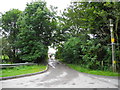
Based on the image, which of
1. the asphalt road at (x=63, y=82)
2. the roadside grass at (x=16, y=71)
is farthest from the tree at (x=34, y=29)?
the asphalt road at (x=63, y=82)

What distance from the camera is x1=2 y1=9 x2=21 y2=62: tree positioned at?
26.7 m

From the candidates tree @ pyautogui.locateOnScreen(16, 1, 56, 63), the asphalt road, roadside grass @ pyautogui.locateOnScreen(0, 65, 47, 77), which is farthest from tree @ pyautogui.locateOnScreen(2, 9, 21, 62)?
the asphalt road

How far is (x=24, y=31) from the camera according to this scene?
19000 millimetres

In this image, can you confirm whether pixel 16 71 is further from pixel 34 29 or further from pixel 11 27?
pixel 11 27

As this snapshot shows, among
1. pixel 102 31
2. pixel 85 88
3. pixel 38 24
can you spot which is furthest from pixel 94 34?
pixel 38 24

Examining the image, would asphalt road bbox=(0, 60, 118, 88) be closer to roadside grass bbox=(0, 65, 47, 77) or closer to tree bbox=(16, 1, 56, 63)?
roadside grass bbox=(0, 65, 47, 77)

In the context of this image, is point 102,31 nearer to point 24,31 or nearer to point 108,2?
point 108,2

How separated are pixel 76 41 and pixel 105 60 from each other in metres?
5.44

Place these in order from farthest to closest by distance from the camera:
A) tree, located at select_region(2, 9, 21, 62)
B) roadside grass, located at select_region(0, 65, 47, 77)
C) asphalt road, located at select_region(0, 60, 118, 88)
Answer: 1. tree, located at select_region(2, 9, 21, 62)
2. roadside grass, located at select_region(0, 65, 47, 77)
3. asphalt road, located at select_region(0, 60, 118, 88)

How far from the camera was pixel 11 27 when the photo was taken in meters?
27.4

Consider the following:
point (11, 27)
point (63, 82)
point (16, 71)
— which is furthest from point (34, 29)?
point (63, 82)

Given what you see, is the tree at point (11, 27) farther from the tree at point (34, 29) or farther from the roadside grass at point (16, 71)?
the roadside grass at point (16, 71)

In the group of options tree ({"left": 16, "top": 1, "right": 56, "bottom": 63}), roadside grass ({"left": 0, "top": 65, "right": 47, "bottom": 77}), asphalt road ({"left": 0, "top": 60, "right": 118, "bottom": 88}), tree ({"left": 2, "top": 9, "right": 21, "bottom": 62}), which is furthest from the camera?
tree ({"left": 2, "top": 9, "right": 21, "bottom": 62})

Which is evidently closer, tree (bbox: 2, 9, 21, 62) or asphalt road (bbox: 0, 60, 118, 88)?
asphalt road (bbox: 0, 60, 118, 88)
